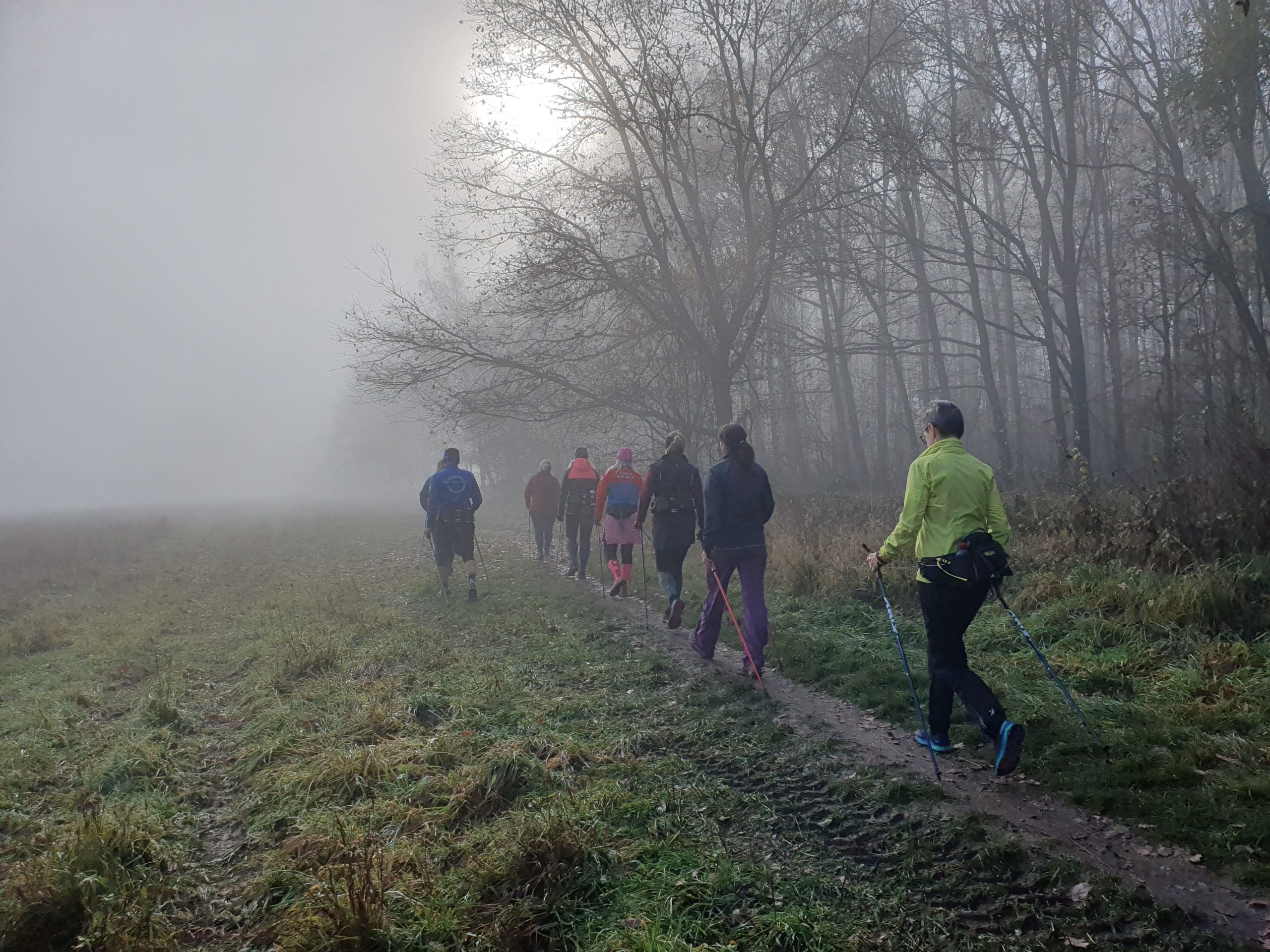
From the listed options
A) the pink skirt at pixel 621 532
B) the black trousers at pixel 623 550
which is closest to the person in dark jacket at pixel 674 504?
the black trousers at pixel 623 550

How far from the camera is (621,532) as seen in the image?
11.4 metres

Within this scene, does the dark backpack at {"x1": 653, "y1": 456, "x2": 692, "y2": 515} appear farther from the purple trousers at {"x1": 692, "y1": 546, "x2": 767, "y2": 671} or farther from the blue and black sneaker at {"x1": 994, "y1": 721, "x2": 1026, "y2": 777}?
the blue and black sneaker at {"x1": 994, "y1": 721, "x2": 1026, "y2": 777}

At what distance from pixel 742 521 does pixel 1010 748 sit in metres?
3.25

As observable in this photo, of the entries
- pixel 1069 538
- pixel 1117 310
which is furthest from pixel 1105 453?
pixel 1069 538

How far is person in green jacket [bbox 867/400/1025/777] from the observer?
4594 mm

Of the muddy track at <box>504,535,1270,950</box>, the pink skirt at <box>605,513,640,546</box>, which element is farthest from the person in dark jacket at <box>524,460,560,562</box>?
the muddy track at <box>504,535,1270,950</box>

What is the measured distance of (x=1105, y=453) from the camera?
2220 cm

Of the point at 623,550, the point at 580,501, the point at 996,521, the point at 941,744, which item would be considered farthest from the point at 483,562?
the point at 996,521

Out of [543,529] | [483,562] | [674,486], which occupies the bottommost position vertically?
[483,562]

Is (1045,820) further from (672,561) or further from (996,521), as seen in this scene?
(672,561)

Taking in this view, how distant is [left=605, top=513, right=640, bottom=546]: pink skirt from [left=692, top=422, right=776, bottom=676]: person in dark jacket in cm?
421

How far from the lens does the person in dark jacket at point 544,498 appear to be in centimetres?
1627

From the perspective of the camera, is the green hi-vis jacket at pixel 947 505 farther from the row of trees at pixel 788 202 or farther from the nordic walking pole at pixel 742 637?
the row of trees at pixel 788 202

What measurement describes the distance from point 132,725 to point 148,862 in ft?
10.7
